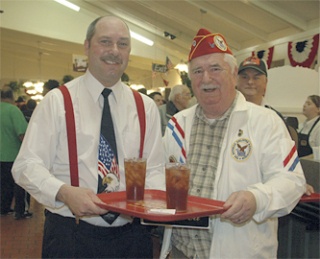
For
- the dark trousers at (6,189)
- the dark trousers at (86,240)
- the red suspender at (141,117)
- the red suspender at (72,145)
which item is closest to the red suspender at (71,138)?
the red suspender at (72,145)

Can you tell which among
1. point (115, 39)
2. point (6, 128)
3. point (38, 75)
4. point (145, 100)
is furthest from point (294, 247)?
point (38, 75)

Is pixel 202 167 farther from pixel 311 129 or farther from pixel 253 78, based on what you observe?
pixel 311 129

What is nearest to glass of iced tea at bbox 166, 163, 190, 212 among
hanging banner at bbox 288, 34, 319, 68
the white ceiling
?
the white ceiling

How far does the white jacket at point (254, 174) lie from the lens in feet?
5.13

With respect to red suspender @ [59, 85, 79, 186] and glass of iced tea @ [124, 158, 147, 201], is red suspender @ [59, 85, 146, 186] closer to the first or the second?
red suspender @ [59, 85, 79, 186]

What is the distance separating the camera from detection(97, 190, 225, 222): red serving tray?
1.28 m

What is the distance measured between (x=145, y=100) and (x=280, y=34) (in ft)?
27.7

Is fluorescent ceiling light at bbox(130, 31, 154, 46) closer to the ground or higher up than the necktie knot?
higher up

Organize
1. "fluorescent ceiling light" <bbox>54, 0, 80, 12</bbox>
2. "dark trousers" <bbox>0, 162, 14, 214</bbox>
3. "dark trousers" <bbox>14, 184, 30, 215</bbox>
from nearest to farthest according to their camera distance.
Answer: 1. "dark trousers" <bbox>14, 184, 30, 215</bbox>
2. "dark trousers" <bbox>0, 162, 14, 214</bbox>
3. "fluorescent ceiling light" <bbox>54, 0, 80, 12</bbox>

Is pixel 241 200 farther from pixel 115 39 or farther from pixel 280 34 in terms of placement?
pixel 280 34

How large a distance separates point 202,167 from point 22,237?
3.55 metres

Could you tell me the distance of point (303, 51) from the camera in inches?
309

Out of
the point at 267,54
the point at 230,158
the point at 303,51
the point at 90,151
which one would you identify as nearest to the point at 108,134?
the point at 90,151

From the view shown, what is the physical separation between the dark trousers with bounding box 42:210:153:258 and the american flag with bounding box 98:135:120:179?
24 cm
